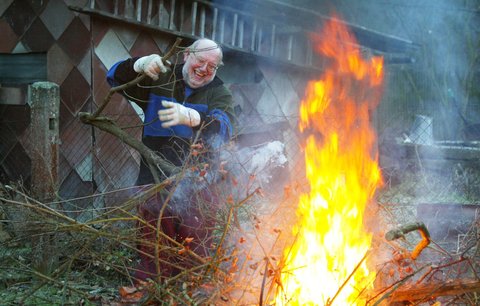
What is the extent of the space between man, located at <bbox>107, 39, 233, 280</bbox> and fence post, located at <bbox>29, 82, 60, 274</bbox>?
1.81ft

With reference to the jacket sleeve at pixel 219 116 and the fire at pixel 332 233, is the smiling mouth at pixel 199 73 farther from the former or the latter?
the fire at pixel 332 233

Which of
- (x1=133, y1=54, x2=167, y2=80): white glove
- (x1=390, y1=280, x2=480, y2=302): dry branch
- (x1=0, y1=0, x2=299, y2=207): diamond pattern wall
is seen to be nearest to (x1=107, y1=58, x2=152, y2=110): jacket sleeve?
(x1=133, y1=54, x2=167, y2=80): white glove

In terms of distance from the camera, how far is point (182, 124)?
464 cm

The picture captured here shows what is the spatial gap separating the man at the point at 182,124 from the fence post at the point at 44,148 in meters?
0.55

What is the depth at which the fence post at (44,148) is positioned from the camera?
4820 millimetres

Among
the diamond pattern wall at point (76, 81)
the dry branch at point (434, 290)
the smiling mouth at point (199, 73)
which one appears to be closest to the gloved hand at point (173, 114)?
the smiling mouth at point (199, 73)

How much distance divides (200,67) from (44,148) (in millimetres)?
1457

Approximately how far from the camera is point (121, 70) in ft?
16.0

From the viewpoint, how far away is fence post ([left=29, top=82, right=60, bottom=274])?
15.8 feet

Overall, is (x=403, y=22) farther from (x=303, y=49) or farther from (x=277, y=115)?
(x=277, y=115)

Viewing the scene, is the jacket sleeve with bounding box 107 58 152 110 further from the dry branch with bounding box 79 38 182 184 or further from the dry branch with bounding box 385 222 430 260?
the dry branch with bounding box 385 222 430 260

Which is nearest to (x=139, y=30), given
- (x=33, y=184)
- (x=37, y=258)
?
(x=33, y=184)


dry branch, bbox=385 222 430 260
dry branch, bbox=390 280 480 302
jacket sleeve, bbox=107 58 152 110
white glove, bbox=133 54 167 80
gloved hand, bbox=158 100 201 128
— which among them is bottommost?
dry branch, bbox=390 280 480 302

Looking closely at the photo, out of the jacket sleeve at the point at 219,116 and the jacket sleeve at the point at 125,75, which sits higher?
the jacket sleeve at the point at 125,75
